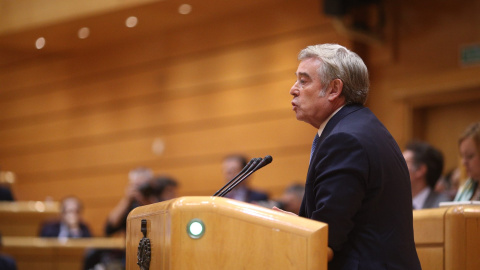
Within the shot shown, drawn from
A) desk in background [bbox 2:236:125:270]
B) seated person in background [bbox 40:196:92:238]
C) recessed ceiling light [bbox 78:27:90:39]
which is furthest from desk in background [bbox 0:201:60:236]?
recessed ceiling light [bbox 78:27:90:39]

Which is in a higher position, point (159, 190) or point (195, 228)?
point (195, 228)

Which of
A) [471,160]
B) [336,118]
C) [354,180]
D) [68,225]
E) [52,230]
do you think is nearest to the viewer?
[354,180]

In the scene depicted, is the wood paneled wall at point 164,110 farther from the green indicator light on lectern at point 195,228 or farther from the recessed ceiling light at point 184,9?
the green indicator light on lectern at point 195,228

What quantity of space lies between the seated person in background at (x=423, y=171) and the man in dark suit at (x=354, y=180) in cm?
203

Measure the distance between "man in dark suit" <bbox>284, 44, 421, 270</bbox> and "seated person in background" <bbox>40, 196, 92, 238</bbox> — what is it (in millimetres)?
5650

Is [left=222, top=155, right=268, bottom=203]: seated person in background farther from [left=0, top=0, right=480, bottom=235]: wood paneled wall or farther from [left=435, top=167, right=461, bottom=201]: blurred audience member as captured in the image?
[left=435, top=167, right=461, bottom=201]: blurred audience member

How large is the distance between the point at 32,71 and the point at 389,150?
30.6 feet

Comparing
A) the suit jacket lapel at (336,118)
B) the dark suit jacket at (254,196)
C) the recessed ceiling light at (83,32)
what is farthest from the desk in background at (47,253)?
the suit jacket lapel at (336,118)

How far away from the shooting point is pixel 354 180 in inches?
80.7

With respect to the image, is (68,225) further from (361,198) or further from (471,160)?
(361,198)

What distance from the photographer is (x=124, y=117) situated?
30.3ft

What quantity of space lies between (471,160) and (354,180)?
168cm

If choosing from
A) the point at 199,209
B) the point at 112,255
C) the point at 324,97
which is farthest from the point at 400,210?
the point at 112,255

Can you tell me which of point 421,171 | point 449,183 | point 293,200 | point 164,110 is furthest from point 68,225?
point 421,171
